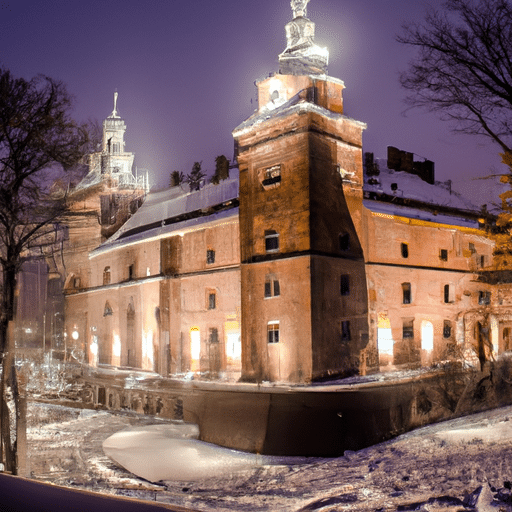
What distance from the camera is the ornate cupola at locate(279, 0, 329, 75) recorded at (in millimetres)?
31923

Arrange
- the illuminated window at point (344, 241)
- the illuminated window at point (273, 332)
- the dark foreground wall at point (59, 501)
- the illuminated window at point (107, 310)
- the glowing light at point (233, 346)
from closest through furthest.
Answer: the dark foreground wall at point (59, 501) < the illuminated window at point (273, 332) < the illuminated window at point (344, 241) < the glowing light at point (233, 346) < the illuminated window at point (107, 310)

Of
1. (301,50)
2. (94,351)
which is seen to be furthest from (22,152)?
(94,351)

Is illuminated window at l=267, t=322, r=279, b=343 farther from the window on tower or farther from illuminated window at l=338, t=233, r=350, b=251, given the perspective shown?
the window on tower

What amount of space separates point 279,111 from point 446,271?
588 inches

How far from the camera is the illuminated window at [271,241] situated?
94.3ft

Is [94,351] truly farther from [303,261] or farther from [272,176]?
[303,261]

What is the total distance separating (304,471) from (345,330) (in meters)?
9.98

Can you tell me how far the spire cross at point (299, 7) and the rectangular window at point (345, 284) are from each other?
16758 mm

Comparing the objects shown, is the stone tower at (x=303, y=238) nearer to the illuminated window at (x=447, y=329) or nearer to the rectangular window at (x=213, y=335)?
the rectangular window at (x=213, y=335)

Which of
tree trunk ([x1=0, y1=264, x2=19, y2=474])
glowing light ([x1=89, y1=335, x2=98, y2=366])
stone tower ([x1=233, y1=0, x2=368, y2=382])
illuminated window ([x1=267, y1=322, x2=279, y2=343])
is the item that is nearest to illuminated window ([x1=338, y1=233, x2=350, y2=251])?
stone tower ([x1=233, y1=0, x2=368, y2=382])

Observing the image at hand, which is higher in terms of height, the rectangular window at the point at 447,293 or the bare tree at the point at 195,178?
the bare tree at the point at 195,178

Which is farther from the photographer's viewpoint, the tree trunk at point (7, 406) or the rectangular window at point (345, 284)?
the rectangular window at point (345, 284)

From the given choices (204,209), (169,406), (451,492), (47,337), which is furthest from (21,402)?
(47,337)

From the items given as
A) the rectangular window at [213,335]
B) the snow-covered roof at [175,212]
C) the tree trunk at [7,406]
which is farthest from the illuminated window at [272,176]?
the tree trunk at [7,406]
